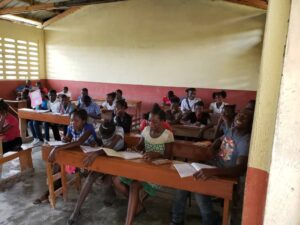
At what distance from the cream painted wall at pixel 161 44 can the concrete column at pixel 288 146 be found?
6.05 m

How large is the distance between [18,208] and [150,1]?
6.36 metres

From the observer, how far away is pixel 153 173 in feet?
6.84

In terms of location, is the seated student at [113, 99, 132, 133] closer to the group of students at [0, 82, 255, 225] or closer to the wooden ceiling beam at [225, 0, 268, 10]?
the group of students at [0, 82, 255, 225]

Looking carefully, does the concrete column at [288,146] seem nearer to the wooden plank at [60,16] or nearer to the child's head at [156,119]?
the child's head at [156,119]

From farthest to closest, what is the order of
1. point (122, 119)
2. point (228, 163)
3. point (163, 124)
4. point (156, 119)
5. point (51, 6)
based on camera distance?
point (51, 6)
point (122, 119)
point (163, 124)
point (156, 119)
point (228, 163)

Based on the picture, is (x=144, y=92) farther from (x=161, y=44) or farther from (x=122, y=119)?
(x=122, y=119)

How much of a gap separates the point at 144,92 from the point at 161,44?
1.49 meters

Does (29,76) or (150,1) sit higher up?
(150,1)

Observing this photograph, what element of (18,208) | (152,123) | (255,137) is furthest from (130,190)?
(255,137)

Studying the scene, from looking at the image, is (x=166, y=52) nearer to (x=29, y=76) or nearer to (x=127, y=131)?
(x=127, y=131)

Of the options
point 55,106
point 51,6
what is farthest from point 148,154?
point 51,6

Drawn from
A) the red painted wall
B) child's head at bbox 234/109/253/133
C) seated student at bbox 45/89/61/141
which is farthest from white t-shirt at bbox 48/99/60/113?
child's head at bbox 234/109/253/133

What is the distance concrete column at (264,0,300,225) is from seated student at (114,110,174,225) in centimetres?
157

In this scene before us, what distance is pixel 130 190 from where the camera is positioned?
238 centimetres
